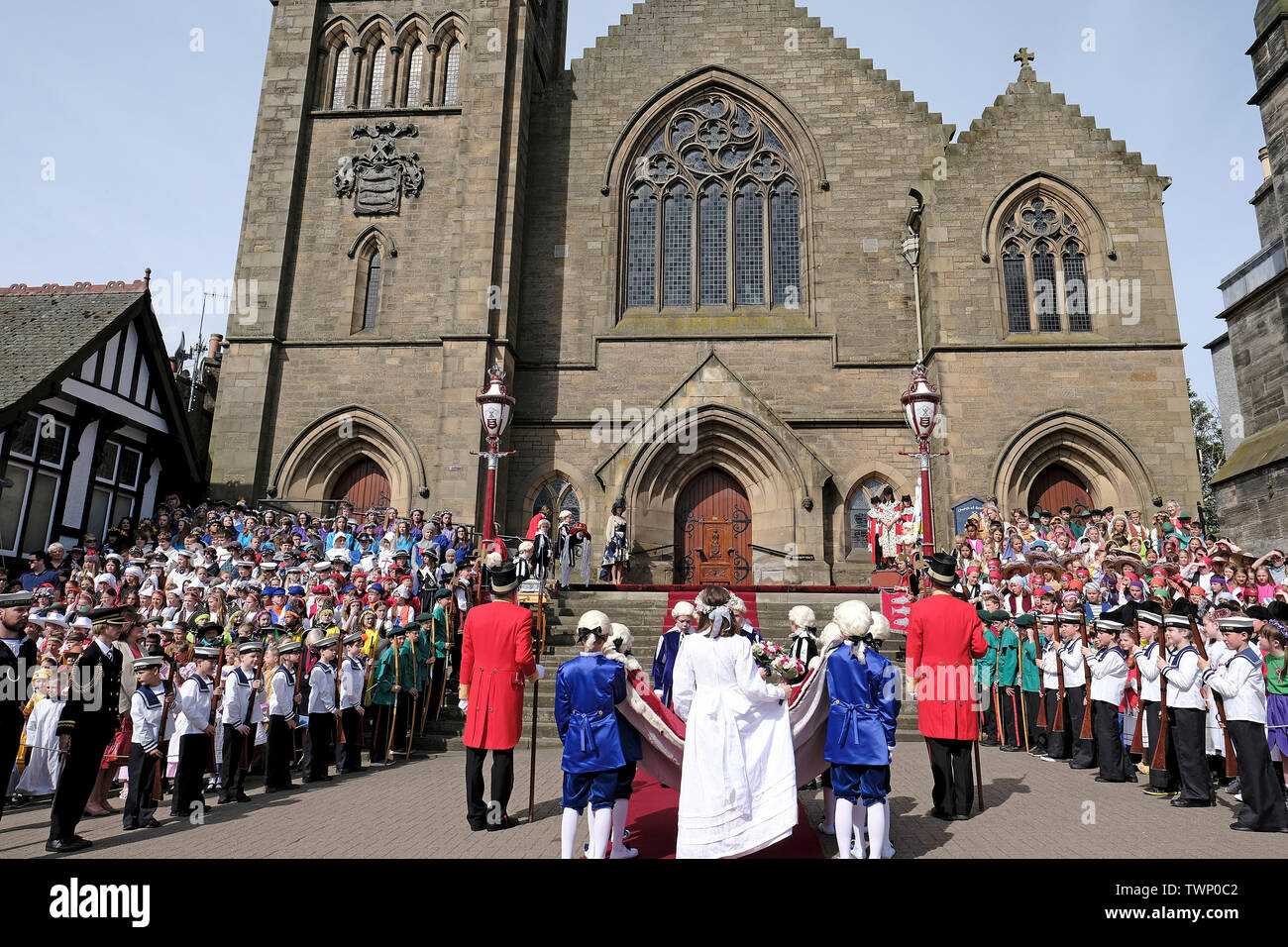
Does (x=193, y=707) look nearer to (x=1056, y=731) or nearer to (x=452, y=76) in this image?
(x=1056, y=731)

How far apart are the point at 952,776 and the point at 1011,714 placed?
4500 millimetres

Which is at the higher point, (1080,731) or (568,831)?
(1080,731)

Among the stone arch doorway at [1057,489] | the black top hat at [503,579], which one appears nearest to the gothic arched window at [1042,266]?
the stone arch doorway at [1057,489]

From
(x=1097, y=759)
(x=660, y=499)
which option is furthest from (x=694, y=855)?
(x=660, y=499)

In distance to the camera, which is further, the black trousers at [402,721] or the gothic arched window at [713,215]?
the gothic arched window at [713,215]

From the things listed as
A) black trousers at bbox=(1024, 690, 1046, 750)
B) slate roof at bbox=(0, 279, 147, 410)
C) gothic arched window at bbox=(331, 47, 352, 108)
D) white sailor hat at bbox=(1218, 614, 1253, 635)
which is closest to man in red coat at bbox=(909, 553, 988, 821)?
white sailor hat at bbox=(1218, 614, 1253, 635)

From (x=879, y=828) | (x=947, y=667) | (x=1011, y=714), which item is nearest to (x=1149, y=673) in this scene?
(x=947, y=667)

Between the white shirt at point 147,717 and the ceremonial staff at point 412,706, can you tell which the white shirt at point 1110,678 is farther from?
the white shirt at point 147,717

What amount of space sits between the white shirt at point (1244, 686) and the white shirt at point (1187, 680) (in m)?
0.36

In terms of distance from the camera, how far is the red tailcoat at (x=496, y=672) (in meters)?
6.35

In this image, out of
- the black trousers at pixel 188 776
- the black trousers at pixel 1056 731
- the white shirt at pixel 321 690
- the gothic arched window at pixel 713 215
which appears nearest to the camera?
the black trousers at pixel 188 776

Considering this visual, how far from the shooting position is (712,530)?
18406 mm
